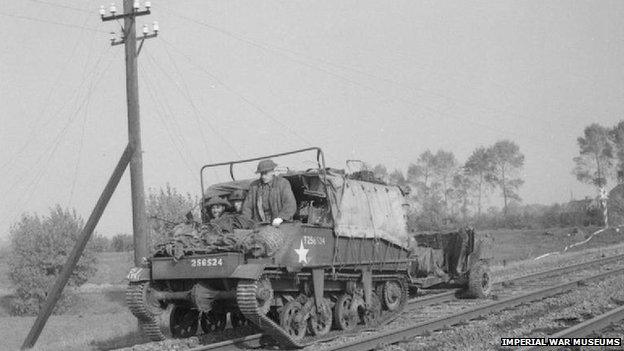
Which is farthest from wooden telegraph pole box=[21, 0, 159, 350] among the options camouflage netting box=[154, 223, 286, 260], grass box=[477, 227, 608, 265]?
grass box=[477, 227, 608, 265]

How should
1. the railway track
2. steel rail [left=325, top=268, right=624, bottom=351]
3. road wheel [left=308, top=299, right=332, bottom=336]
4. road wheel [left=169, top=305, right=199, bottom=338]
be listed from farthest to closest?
road wheel [left=169, top=305, right=199, bottom=338] → road wheel [left=308, top=299, right=332, bottom=336] → the railway track → steel rail [left=325, top=268, right=624, bottom=351]

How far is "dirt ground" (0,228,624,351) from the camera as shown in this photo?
17.8 metres

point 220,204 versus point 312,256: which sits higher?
point 220,204

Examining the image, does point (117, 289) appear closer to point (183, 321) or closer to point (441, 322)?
point (183, 321)

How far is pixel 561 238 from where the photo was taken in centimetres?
5047

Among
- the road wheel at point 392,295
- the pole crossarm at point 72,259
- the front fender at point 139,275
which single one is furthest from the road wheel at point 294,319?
the pole crossarm at point 72,259

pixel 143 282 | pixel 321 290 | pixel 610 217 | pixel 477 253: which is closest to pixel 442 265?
pixel 477 253

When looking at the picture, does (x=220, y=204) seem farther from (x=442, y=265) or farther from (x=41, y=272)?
(x=41, y=272)

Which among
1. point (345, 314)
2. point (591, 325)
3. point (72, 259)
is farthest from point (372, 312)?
point (72, 259)

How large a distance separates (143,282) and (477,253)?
29.1 ft

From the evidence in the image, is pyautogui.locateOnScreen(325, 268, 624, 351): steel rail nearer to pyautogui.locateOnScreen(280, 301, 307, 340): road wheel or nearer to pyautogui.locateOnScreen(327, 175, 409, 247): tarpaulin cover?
pyautogui.locateOnScreen(280, 301, 307, 340): road wheel

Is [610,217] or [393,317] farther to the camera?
[610,217]

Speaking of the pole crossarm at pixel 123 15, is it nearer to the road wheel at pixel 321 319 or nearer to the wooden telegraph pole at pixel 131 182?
the wooden telegraph pole at pixel 131 182

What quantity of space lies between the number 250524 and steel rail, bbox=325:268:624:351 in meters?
2.06
